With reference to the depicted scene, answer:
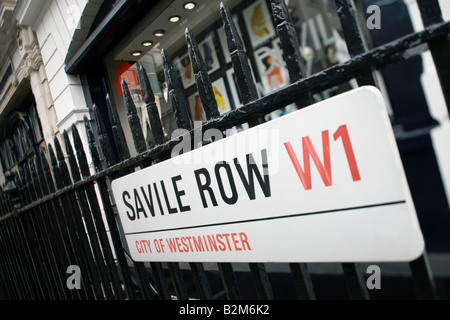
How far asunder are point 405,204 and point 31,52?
5.82 m

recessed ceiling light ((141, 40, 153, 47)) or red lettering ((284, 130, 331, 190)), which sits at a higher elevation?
recessed ceiling light ((141, 40, 153, 47))

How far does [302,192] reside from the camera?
0.85 metres

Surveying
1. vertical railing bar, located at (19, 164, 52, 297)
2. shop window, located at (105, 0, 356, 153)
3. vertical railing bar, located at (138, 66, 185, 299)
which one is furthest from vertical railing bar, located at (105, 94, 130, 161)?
shop window, located at (105, 0, 356, 153)

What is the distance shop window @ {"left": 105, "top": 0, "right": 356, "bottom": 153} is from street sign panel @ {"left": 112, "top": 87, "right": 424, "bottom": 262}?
7.41 ft

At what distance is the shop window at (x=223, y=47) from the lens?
2.89 meters

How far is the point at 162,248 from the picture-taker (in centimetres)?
138

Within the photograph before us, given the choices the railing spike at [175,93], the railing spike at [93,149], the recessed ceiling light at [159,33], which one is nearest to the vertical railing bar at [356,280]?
the railing spike at [175,93]

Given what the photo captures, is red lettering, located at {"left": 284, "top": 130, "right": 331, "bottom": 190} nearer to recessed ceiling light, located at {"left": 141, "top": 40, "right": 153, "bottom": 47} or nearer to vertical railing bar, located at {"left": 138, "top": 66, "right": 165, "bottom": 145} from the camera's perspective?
vertical railing bar, located at {"left": 138, "top": 66, "right": 165, "bottom": 145}

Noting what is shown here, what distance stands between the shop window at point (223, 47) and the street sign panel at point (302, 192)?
226 cm

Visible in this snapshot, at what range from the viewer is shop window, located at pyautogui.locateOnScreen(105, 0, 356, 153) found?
2.89 meters

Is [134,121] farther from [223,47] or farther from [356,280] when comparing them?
[223,47]

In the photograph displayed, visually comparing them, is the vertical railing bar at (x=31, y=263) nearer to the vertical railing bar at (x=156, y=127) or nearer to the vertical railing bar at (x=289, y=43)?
the vertical railing bar at (x=156, y=127)

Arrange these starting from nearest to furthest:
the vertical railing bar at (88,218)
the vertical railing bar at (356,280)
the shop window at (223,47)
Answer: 1. the vertical railing bar at (356,280)
2. the vertical railing bar at (88,218)
3. the shop window at (223,47)

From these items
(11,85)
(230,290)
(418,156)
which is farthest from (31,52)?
(418,156)
